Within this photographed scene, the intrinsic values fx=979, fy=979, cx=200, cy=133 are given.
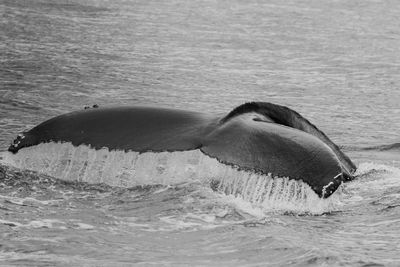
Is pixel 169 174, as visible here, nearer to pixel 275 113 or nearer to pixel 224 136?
pixel 275 113

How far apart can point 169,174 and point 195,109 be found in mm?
5861

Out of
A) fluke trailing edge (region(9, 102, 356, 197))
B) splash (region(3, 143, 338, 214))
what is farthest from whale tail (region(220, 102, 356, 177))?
splash (region(3, 143, 338, 214))

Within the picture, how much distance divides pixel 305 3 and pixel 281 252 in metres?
23.7

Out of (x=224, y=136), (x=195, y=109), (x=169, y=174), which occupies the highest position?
(x=224, y=136)

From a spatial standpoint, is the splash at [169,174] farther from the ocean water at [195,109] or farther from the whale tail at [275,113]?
the whale tail at [275,113]

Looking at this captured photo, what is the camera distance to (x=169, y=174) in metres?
7.37

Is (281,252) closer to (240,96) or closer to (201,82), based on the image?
(240,96)

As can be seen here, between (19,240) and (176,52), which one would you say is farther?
(176,52)

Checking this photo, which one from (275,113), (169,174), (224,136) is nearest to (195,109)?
(169,174)

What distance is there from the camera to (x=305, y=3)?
2931 cm

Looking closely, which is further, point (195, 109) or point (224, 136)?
point (195, 109)

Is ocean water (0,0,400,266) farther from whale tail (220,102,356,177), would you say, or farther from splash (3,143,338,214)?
whale tail (220,102,356,177)

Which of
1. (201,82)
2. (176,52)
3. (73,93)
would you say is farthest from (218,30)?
(73,93)

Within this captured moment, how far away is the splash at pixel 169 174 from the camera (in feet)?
19.5
